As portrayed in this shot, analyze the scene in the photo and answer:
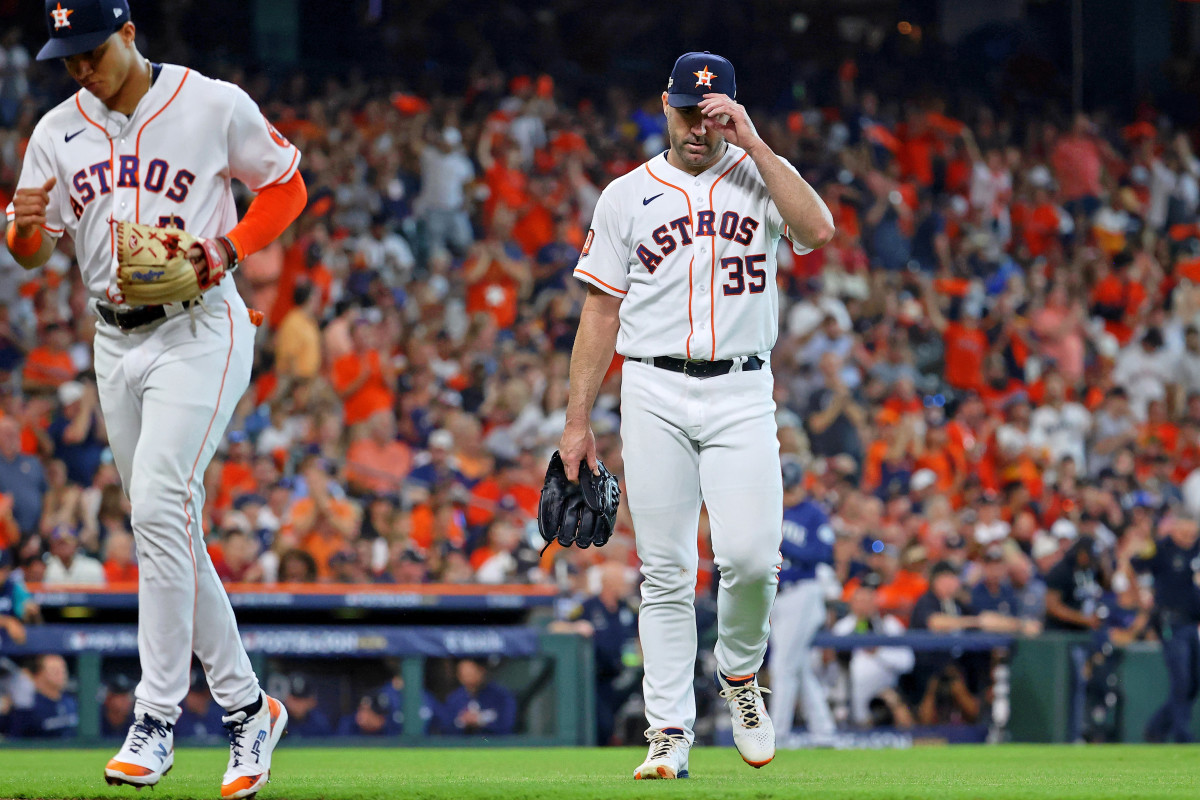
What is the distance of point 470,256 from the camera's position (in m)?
14.2

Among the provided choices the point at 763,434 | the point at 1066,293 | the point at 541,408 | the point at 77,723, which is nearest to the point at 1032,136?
the point at 1066,293

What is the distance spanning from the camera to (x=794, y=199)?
4.44 meters

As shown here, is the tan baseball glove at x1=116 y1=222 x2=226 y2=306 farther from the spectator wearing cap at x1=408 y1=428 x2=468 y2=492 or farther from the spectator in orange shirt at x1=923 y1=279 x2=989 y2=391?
the spectator in orange shirt at x1=923 y1=279 x2=989 y2=391

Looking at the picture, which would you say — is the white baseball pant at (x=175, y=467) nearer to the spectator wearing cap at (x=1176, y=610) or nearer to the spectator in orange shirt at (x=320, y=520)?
the spectator in orange shirt at (x=320, y=520)

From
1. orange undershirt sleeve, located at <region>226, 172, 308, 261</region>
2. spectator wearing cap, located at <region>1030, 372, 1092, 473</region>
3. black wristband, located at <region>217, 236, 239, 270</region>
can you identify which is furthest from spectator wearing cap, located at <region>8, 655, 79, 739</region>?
spectator wearing cap, located at <region>1030, 372, 1092, 473</region>

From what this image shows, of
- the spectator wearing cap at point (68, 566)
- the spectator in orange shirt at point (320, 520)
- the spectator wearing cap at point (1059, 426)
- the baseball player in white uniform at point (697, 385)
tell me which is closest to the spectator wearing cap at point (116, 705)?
the spectator wearing cap at point (68, 566)

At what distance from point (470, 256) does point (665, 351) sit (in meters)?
9.81

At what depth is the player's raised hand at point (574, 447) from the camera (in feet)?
15.4

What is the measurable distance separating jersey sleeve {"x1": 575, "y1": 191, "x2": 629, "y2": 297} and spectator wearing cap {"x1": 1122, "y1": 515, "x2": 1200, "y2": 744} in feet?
22.4

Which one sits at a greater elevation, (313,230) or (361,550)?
(313,230)

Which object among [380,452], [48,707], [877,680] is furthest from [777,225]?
[380,452]

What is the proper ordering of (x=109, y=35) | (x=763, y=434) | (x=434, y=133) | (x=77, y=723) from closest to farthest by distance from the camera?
(x=109, y=35), (x=763, y=434), (x=77, y=723), (x=434, y=133)

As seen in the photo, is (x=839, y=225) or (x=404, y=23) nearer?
(x=839, y=225)

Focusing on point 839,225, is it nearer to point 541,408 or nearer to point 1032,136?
point 1032,136
